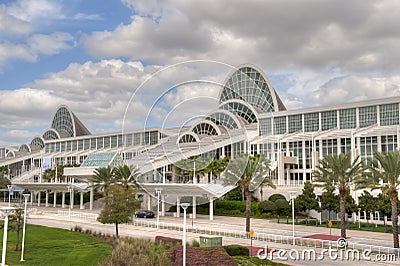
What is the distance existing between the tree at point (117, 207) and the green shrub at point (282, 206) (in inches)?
911

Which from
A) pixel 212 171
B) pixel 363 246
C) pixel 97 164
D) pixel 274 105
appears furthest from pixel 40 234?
pixel 274 105

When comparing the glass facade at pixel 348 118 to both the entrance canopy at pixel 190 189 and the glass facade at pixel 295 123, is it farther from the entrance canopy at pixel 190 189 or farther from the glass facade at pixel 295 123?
the entrance canopy at pixel 190 189

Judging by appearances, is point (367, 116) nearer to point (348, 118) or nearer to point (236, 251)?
point (348, 118)

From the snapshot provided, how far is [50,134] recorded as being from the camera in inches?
5295

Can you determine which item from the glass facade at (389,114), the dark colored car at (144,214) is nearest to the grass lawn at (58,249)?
the dark colored car at (144,214)

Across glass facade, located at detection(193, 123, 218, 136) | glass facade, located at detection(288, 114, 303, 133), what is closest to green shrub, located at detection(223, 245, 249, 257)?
glass facade, located at detection(193, 123, 218, 136)

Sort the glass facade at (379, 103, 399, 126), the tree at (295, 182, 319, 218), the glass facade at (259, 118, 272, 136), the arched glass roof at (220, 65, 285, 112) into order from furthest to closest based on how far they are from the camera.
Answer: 1. the arched glass roof at (220, 65, 285, 112)
2. the glass facade at (259, 118, 272, 136)
3. the glass facade at (379, 103, 399, 126)
4. the tree at (295, 182, 319, 218)

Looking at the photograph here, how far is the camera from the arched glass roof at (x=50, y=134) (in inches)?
5169

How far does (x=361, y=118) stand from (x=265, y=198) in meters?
21.2

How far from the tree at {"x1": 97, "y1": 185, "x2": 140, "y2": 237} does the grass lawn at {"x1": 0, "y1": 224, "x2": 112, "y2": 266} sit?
76.3 inches

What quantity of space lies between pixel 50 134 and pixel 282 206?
101 m

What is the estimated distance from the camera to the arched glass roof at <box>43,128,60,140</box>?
431ft

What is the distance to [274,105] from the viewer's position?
86500mm

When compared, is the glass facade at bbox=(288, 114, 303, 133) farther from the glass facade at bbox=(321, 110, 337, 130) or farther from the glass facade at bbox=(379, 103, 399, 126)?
the glass facade at bbox=(379, 103, 399, 126)
